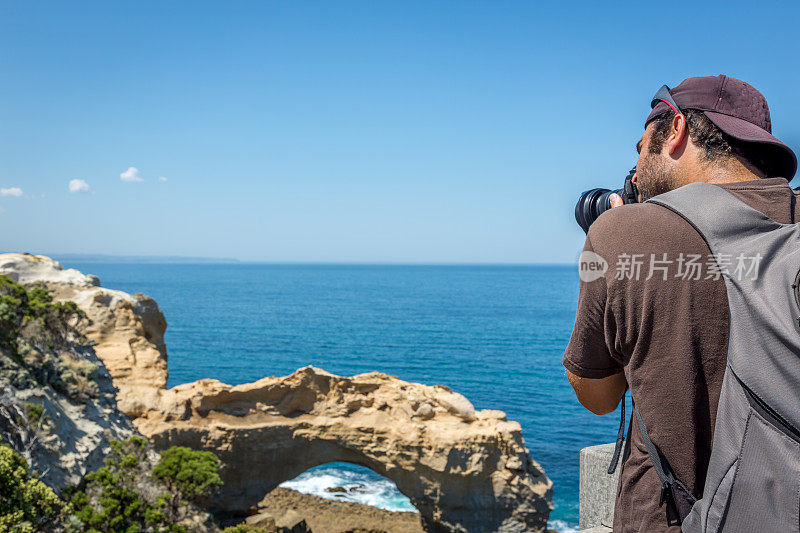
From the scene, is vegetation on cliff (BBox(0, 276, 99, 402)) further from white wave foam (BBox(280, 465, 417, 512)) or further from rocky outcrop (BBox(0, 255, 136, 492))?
white wave foam (BBox(280, 465, 417, 512))

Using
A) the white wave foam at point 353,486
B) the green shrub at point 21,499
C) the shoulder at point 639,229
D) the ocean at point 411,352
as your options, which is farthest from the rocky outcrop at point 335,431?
the shoulder at point 639,229

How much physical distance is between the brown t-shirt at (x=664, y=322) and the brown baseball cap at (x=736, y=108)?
0.11m

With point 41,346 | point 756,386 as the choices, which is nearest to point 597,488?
point 756,386

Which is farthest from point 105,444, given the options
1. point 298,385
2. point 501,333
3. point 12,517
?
point 501,333

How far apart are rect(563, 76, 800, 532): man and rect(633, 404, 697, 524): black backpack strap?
0.6 inches

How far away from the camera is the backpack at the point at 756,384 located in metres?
1.08

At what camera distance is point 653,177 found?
5.30 feet

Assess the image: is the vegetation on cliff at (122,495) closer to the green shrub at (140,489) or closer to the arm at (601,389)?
the green shrub at (140,489)

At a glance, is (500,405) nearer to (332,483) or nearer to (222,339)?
(332,483)

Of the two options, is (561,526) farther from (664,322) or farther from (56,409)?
(664,322)

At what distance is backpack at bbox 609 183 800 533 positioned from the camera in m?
1.08

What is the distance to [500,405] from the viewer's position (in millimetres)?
32156

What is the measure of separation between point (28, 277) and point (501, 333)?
4532cm

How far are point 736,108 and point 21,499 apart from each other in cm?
1050
